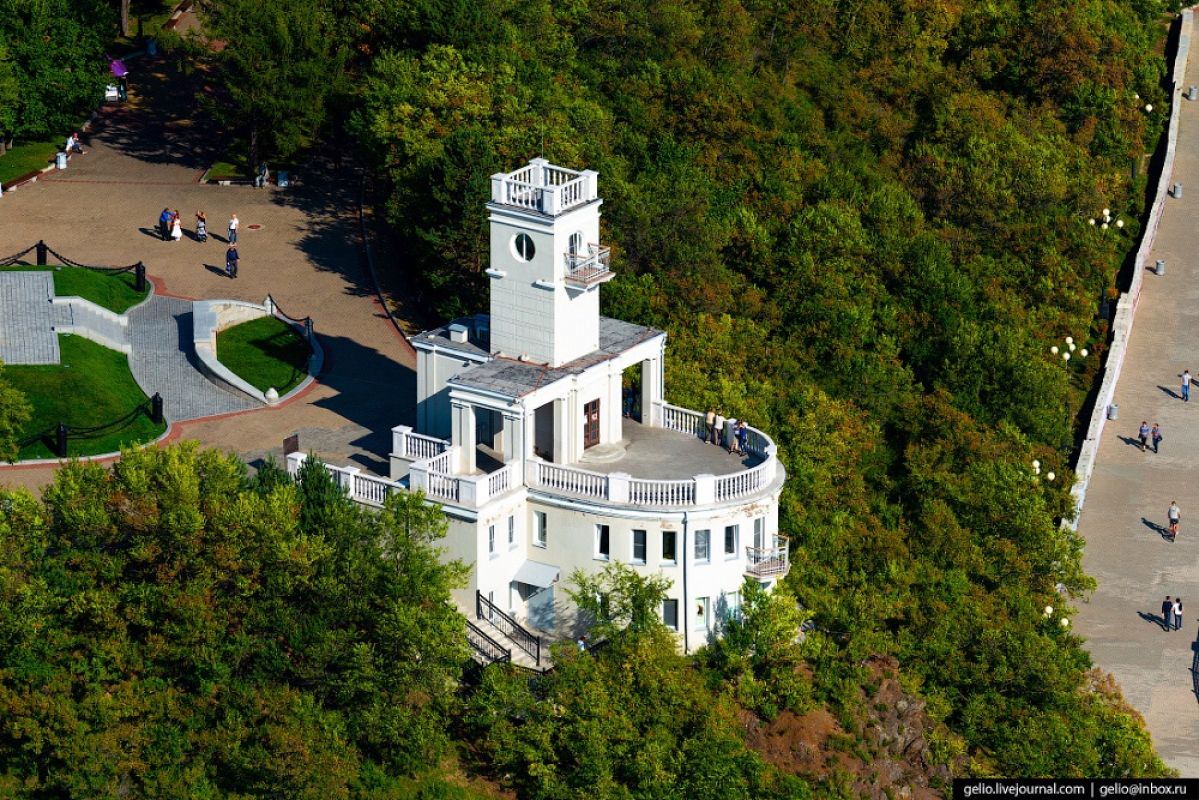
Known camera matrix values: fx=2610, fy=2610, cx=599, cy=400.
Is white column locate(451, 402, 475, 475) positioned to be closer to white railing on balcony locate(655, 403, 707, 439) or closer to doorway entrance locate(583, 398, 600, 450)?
doorway entrance locate(583, 398, 600, 450)

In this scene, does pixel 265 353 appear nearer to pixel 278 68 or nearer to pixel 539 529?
pixel 539 529

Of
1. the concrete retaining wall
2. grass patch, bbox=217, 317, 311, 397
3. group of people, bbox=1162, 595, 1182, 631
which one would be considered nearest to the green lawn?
grass patch, bbox=217, 317, 311, 397

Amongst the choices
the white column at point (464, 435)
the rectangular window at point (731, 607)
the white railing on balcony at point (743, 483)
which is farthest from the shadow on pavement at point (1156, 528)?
the white column at point (464, 435)

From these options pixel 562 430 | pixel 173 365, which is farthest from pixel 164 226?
pixel 562 430

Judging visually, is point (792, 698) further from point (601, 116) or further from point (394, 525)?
point (601, 116)

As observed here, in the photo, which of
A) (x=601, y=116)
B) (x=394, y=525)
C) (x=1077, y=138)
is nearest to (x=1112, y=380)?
(x=1077, y=138)
